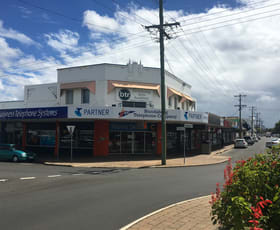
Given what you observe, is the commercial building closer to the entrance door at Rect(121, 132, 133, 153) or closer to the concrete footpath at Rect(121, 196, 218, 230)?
the entrance door at Rect(121, 132, 133, 153)

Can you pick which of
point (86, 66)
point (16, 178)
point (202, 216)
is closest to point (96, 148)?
point (86, 66)

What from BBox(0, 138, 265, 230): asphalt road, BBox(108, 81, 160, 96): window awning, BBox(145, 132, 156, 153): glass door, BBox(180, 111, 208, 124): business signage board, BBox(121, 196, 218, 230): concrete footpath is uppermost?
BBox(108, 81, 160, 96): window awning

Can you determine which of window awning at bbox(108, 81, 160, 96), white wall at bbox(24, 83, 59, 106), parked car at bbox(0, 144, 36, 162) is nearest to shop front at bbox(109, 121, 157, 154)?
window awning at bbox(108, 81, 160, 96)

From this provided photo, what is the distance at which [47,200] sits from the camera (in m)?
8.43

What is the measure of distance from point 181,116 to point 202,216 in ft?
59.6

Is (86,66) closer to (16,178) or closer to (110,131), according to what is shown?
(110,131)

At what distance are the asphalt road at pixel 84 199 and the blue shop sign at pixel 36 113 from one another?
386 inches

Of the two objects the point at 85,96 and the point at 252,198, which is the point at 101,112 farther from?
the point at 252,198

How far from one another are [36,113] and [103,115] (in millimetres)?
6302

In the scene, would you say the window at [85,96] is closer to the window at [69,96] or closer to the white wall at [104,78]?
the white wall at [104,78]

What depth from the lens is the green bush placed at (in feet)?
11.4

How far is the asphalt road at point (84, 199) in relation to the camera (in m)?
6.31

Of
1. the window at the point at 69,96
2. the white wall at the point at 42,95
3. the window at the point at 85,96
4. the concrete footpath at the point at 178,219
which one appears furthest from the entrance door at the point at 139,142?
the concrete footpath at the point at 178,219

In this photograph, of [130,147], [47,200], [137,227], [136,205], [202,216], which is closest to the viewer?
[137,227]
